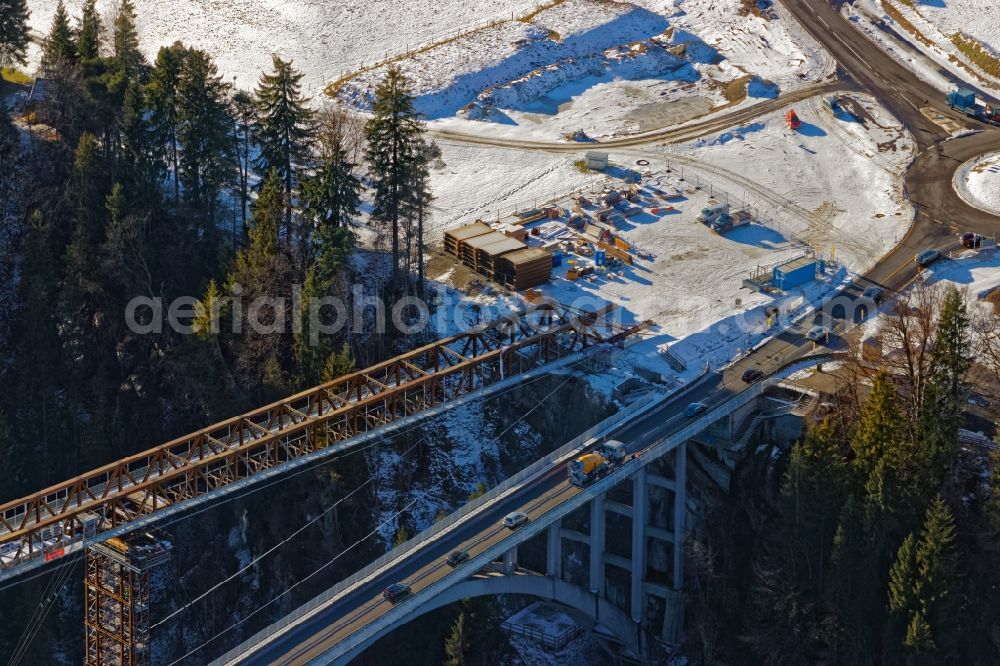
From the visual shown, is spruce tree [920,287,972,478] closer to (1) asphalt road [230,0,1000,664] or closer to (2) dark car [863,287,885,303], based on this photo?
(1) asphalt road [230,0,1000,664]

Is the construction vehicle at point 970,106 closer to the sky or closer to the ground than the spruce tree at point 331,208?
closer to the sky

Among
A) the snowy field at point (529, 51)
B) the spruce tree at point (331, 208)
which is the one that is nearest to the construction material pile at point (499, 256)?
the spruce tree at point (331, 208)

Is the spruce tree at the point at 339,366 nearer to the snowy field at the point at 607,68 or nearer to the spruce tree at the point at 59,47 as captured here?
the spruce tree at the point at 59,47

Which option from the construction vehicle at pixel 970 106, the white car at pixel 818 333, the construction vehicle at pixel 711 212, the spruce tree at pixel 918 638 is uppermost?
the construction vehicle at pixel 970 106

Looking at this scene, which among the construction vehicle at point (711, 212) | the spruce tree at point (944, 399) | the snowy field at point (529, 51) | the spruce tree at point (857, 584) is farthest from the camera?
the snowy field at point (529, 51)

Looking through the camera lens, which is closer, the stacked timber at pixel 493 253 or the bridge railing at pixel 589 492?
the bridge railing at pixel 589 492

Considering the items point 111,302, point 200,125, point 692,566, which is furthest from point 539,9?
point 692,566

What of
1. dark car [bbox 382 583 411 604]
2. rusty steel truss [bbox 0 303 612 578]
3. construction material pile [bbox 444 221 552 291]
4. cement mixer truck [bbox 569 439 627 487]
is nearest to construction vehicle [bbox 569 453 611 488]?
cement mixer truck [bbox 569 439 627 487]
